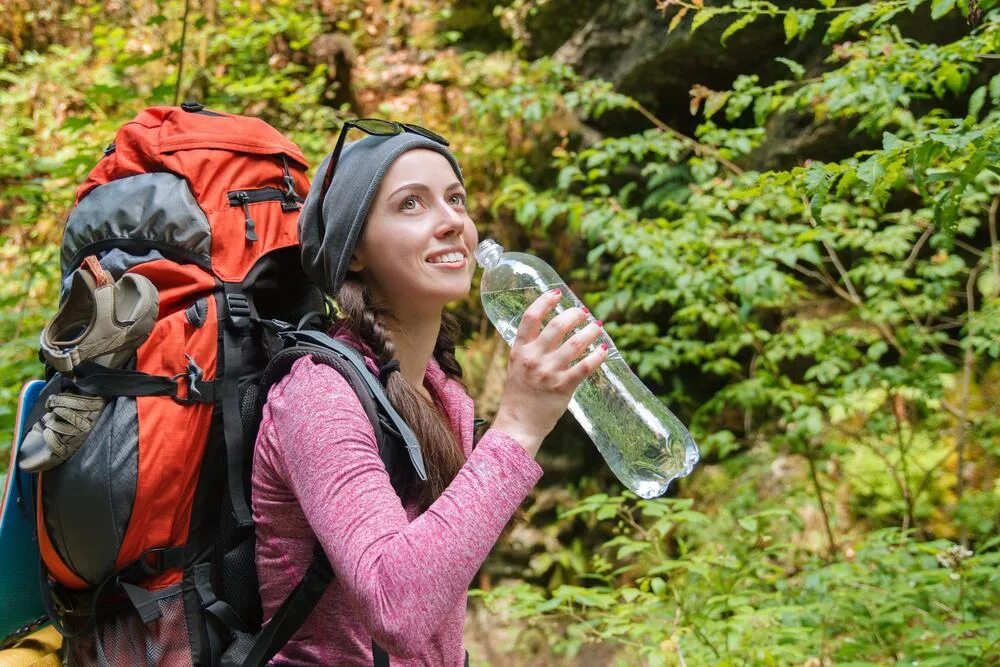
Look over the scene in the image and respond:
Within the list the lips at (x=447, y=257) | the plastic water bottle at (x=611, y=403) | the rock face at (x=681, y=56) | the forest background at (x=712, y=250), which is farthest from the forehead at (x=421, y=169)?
the rock face at (x=681, y=56)

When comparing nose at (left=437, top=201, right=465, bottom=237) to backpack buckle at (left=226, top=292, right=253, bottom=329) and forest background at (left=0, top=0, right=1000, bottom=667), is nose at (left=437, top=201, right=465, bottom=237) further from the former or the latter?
forest background at (left=0, top=0, right=1000, bottom=667)

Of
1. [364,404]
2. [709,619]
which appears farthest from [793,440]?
[364,404]

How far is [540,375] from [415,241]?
1.38ft

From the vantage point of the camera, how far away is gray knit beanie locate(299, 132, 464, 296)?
1565 mm

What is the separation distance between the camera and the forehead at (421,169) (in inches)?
62.6

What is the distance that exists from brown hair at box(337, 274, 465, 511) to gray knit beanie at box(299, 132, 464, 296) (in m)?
0.05

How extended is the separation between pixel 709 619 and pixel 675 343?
176 cm

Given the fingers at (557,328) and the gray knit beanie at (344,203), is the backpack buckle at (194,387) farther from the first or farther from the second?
the fingers at (557,328)

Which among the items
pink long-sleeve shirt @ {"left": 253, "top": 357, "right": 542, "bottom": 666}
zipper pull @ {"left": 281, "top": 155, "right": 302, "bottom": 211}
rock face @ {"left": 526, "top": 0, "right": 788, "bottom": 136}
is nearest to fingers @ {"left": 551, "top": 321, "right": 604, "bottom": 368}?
pink long-sleeve shirt @ {"left": 253, "top": 357, "right": 542, "bottom": 666}

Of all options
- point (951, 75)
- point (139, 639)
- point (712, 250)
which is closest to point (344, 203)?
point (139, 639)

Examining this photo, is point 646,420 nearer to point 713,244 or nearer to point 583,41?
point 713,244

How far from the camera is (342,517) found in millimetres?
1208

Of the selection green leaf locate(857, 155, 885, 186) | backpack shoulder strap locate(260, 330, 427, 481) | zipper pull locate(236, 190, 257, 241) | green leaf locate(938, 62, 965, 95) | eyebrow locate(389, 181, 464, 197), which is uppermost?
green leaf locate(938, 62, 965, 95)

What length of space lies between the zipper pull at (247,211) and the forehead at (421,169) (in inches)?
17.5
